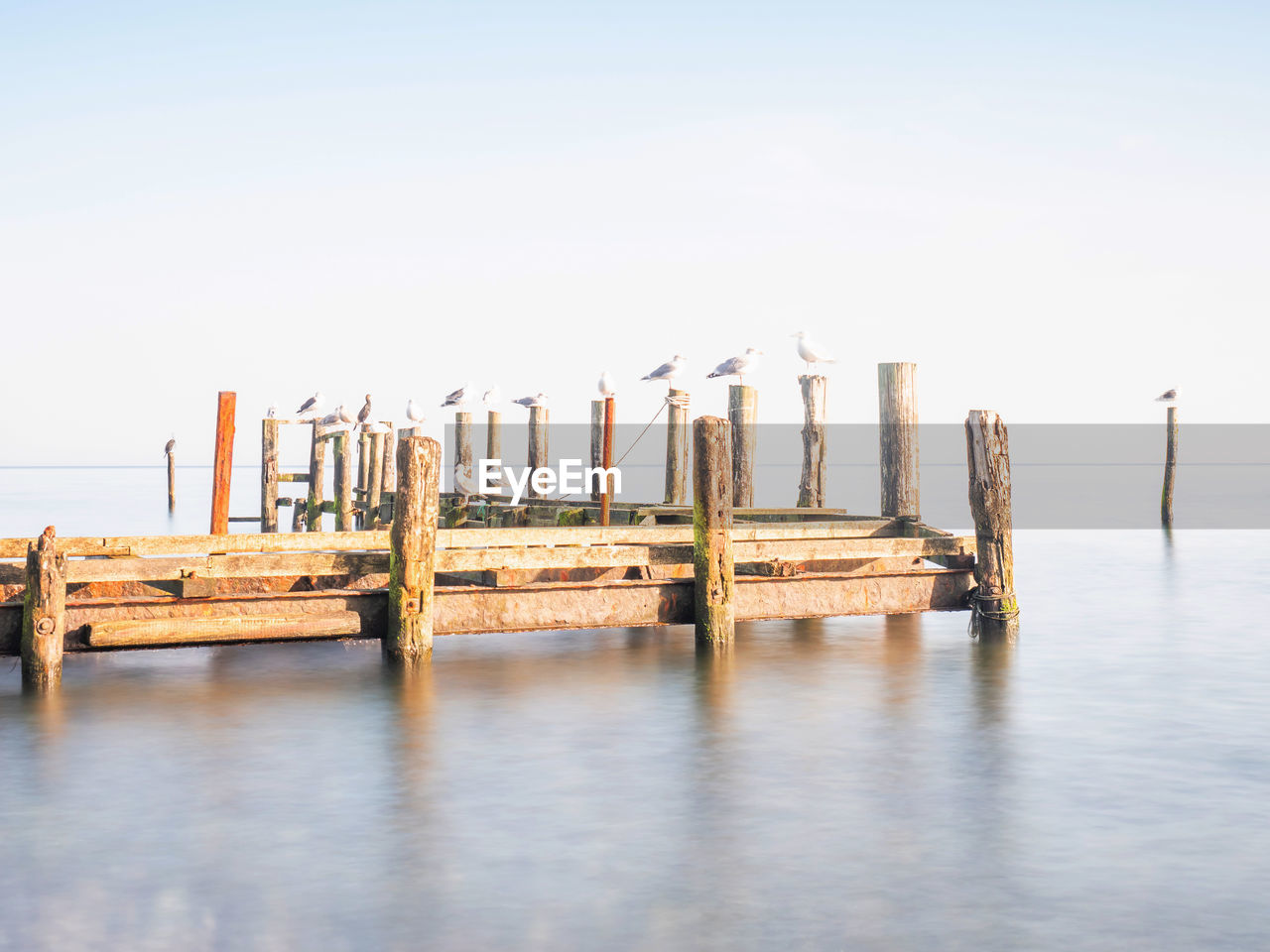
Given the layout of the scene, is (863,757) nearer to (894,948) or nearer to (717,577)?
(717,577)

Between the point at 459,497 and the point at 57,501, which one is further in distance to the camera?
the point at 57,501

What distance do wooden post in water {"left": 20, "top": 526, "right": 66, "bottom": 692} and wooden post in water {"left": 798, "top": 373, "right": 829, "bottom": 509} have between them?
9570 millimetres

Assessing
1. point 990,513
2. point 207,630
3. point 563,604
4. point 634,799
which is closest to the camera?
point 634,799

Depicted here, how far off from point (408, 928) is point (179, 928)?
1.08m

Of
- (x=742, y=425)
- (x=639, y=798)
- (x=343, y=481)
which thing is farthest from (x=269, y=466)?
(x=639, y=798)

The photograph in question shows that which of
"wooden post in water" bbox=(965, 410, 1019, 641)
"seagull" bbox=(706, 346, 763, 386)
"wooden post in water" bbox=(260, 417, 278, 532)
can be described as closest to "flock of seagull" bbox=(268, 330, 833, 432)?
"seagull" bbox=(706, 346, 763, 386)

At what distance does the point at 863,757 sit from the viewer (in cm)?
1022

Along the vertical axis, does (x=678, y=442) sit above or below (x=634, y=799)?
above

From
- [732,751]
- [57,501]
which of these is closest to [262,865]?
[732,751]

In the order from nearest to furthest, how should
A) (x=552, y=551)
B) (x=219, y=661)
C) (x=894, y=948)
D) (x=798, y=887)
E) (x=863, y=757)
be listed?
(x=894, y=948) → (x=798, y=887) → (x=863, y=757) → (x=552, y=551) → (x=219, y=661)

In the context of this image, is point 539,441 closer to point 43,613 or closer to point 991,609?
point 991,609

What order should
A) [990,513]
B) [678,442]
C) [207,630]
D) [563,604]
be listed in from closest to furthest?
[207,630] → [563,604] → [990,513] → [678,442]

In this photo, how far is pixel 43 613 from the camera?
10.7 metres

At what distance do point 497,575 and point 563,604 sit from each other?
1.17 m
